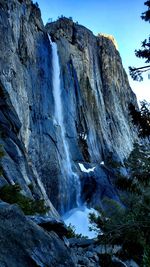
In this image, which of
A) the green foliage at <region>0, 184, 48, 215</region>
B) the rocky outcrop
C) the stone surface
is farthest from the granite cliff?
the stone surface

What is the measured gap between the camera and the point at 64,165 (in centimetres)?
4225

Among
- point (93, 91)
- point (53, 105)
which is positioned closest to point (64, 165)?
point (53, 105)

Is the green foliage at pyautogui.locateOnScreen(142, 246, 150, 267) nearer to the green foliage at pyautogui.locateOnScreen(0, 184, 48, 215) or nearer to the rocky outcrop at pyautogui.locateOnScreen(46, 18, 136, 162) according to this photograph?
the green foliage at pyautogui.locateOnScreen(0, 184, 48, 215)

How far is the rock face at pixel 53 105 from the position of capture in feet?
95.1

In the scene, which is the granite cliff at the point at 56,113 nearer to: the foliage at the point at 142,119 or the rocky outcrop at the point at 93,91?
the rocky outcrop at the point at 93,91

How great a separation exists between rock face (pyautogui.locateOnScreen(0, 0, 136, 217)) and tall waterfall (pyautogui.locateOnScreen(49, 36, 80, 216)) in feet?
0.57

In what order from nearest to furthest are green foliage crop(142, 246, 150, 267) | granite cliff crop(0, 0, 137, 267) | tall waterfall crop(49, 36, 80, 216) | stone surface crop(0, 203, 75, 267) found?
green foliage crop(142, 246, 150, 267)
stone surface crop(0, 203, 75, 267)
granite cliff crop(0, 0, 137, 267)
tall waterfall crop(49, 36, 80, 216)

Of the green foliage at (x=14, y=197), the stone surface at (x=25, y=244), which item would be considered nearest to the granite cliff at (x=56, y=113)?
the green foliage at (x=14, y=197)

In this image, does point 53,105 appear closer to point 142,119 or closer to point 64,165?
point 64,165

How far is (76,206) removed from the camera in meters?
41.0

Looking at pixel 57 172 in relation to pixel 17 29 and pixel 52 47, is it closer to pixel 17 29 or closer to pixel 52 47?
pixel 17 29

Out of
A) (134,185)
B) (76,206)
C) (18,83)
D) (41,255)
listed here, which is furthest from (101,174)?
(41,255)

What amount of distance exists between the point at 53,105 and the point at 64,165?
29.3ft

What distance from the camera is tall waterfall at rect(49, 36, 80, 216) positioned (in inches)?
1575
